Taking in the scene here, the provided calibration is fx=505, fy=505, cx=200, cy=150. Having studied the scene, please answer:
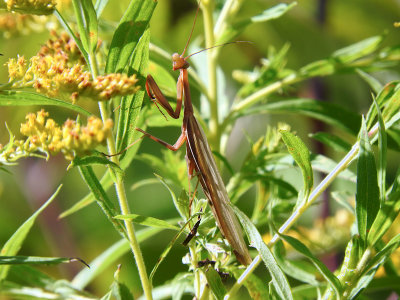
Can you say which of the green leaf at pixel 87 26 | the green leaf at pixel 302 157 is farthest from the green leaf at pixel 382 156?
the green leaf at pixel 87 26

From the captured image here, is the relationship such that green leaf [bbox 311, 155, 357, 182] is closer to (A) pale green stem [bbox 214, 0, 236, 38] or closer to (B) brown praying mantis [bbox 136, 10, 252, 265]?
(B) brown praying mantis [bbox 136, 10, 252, 265]

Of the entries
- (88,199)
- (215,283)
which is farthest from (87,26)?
(215,283)

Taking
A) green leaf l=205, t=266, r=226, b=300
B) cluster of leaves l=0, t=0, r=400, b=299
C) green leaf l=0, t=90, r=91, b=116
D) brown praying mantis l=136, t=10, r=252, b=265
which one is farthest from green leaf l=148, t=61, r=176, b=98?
green leaf l=205, t=266, r=226, b=300

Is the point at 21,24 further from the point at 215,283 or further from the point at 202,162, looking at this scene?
the point at 215,283

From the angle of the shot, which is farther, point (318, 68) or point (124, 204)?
point (318, 68)

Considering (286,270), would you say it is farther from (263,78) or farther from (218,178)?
(263,78)
